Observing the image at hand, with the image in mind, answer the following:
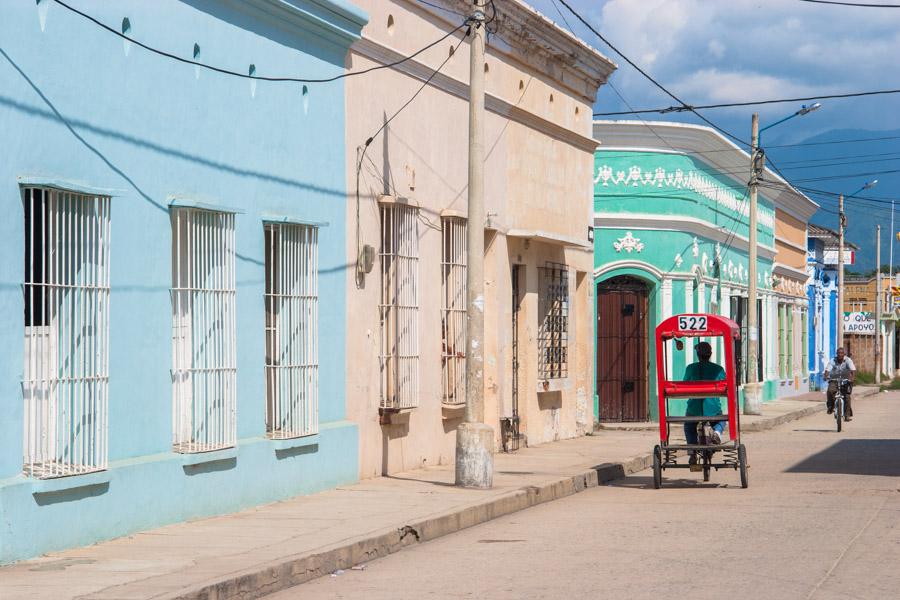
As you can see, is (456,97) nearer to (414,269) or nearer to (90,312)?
(414,269)

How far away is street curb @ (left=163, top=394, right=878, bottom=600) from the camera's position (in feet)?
28.3

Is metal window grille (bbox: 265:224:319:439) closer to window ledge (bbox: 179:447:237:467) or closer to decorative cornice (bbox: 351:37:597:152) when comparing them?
window ledge (bbox: 179:447:237:467)

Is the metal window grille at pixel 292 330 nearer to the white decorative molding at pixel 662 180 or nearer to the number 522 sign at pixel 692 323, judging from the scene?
the number 522 sign at pixel 692 323

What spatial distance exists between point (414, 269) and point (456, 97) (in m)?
2.87

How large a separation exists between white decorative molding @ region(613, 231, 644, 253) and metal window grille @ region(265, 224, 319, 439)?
15.9 meters

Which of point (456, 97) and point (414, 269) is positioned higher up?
point (456, 97)

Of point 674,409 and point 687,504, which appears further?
point 674,409

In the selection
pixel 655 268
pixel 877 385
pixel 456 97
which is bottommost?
pixel 877 385

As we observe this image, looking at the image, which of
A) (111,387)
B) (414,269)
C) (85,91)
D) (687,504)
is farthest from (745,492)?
(85,91)

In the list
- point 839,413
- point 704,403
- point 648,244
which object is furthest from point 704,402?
point 648,244

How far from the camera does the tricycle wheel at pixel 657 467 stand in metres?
15.9

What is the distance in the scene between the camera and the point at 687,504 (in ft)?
46.8

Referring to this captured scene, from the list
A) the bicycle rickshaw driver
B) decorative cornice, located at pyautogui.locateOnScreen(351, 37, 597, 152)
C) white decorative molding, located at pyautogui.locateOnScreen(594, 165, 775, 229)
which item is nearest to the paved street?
the bicycle rickshaw driver

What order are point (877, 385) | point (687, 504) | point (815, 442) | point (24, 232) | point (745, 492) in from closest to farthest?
point (24, 232) → point (687, 504) → point (745, 492) → point (815, 442) → point (877, 385)
